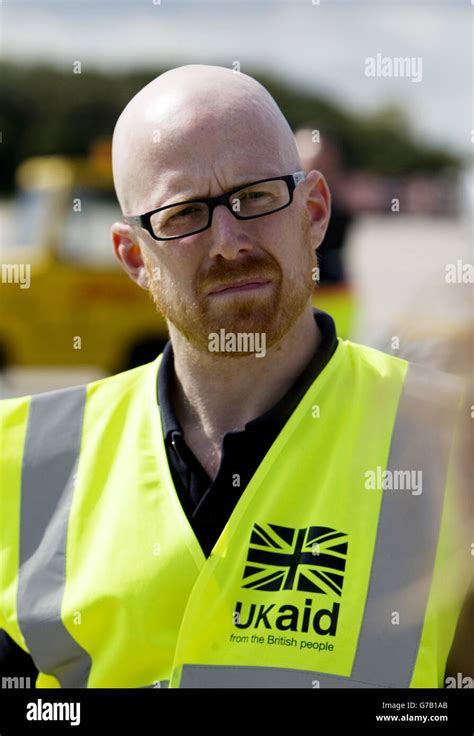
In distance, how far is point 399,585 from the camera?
2.05 meters

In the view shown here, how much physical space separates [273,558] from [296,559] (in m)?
0.04

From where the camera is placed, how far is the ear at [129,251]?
2.49m

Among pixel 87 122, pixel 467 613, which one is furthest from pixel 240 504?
pixel 87 122

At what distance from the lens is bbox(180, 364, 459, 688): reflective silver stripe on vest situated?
1998 mm

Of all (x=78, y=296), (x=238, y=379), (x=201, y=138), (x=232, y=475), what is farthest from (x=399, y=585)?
(x=78, y=296)

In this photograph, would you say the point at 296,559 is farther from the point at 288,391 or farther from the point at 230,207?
the point at 230,207

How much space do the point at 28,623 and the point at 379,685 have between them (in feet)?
2.38

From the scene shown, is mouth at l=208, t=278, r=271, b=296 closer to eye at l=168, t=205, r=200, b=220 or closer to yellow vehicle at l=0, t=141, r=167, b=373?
eye at l=168, t=205, r=200, b=220

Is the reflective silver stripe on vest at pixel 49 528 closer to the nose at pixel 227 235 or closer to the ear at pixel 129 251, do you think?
the ear at pixel 129 251

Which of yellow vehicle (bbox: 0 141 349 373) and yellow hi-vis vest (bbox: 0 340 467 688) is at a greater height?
yellow vehicle (bbox: 0 141 349 373)

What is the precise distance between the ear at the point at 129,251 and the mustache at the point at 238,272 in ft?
0.99

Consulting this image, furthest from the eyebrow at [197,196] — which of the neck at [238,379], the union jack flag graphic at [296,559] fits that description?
the union jack flag graphic at [296,559]

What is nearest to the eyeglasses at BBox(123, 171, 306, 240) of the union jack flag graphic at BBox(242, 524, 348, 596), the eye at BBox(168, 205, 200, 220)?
the eye at BBox(168, 205, 200, 220)
